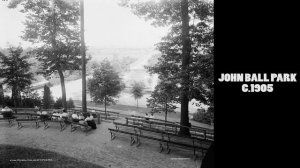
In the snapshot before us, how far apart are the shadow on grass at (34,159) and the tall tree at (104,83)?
15788mm

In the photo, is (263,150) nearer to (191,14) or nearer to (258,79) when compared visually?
(258,79)

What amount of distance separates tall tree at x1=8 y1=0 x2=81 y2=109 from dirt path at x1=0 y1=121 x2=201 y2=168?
7999 millimetres

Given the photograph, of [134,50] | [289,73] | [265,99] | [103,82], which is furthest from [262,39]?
[134,50]

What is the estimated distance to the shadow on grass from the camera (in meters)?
9.04

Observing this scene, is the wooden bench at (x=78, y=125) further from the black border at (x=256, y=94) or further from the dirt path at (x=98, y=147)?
the black border at (x=256, y=94)

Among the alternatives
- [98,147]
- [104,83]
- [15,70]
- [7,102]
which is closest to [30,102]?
[7,102]

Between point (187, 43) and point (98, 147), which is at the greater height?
point (187, 43)

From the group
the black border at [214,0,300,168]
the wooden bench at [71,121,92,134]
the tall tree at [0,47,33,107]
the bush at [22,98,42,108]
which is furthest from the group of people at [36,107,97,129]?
the black border at [214,0,300,168]

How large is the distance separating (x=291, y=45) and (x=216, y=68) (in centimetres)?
97

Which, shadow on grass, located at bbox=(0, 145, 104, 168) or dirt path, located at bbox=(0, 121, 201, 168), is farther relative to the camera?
dirt path, located at bbox=(0, 121, 201, 168)

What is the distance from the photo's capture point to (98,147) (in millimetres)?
11461

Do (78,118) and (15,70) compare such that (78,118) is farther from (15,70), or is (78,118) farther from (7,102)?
(7,102)

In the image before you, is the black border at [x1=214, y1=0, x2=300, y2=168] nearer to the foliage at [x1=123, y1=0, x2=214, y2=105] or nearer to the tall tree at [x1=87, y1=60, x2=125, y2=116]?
the foliage at [x1=123, y1=0, x2=214, y2=105]

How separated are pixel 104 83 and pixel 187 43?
15189 millimetres
